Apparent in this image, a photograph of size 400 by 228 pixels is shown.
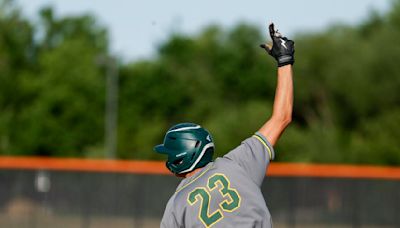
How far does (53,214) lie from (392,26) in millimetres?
43345

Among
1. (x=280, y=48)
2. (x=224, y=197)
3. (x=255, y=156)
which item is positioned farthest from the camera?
(x=280, y=48)

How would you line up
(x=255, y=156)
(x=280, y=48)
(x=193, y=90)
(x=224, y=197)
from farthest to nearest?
(x=193, y=90)
(x=280, y=48)
(x=255, y=156)
(x=224, y=197)

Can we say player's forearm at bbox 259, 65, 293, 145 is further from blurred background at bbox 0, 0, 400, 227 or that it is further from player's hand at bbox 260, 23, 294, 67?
blurred background at bbox 0, 0, 400, 227

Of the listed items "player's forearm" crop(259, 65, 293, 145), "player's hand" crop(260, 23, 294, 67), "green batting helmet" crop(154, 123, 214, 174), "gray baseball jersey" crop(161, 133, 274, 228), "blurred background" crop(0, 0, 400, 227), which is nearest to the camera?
"gray baseball jersey" crop(161, 133, 274, 228)

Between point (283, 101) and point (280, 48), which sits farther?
point (280, 48)

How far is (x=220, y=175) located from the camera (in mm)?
3908

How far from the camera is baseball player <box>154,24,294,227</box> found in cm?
386

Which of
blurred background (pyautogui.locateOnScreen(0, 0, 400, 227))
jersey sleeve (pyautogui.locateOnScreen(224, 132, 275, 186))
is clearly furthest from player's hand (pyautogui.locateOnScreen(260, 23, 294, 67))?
blurred background (pyautogui.locateOnScreen(0, 0, 400, 227))

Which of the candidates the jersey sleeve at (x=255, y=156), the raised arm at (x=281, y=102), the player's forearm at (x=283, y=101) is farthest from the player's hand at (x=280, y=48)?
the jersey sleeve at (x=255, y=156)

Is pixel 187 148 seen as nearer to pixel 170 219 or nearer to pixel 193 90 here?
pixel 170 219

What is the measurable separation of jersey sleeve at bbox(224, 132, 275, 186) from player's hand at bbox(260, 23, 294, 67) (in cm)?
45

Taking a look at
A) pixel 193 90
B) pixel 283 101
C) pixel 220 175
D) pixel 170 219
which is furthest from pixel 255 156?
pixel 193 90

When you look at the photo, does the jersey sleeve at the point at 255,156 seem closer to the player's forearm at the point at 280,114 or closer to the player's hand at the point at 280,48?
the player's forearm at the point at 280,114

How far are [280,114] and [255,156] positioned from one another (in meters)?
0.24
